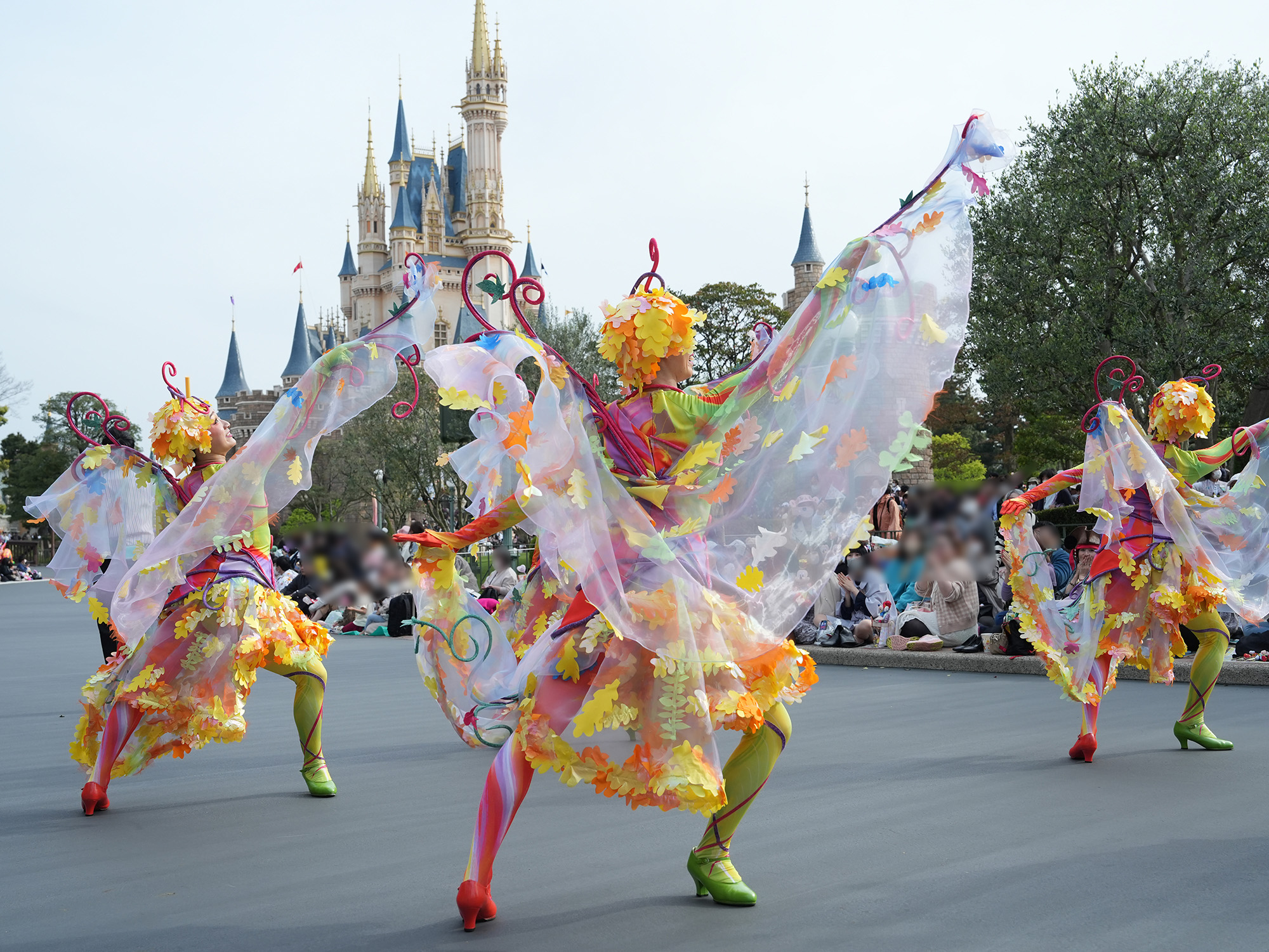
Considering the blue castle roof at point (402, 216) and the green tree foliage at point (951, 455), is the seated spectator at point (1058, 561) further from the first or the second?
the blue castle roof at point (402, 216)

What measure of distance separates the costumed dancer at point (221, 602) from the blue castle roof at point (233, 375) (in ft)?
266

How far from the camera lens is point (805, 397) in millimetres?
3355

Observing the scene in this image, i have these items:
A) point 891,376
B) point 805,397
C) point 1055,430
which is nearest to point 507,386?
point 805,397

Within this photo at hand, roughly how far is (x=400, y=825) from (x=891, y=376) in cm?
261

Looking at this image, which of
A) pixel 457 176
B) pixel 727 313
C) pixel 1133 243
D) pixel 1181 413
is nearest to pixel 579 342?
pixel 727 313

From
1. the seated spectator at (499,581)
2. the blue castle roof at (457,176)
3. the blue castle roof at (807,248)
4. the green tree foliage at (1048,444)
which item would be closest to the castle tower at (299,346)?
the blue castle roof at (457,176)

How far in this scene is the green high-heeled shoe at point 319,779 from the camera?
5.11 meters

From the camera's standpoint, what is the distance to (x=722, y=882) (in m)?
3.38

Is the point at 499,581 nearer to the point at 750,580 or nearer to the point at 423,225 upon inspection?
the point at 750,580

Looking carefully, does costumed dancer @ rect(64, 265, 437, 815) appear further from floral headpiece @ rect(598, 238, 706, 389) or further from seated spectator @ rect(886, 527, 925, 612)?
seated spectator @ rect(886, 527, 925, 612)

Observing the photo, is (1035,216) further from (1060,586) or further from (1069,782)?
(1069,782)

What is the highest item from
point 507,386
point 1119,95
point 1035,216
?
point 1119,95

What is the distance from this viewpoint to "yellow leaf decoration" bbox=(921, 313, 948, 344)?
10.8 feet

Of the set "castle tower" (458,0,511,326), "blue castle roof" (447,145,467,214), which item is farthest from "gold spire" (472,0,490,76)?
"blue castle roof" (447,145,467,214)
